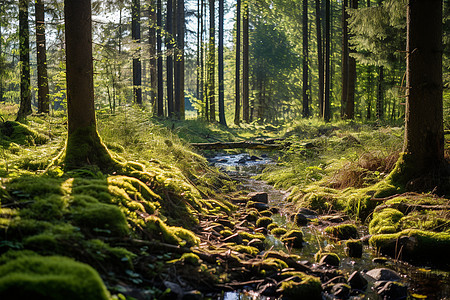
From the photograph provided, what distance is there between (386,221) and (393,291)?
216 centimetres

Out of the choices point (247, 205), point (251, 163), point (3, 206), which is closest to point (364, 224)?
point (247, 205)

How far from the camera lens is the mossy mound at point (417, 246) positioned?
4695mm

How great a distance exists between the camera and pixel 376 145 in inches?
352

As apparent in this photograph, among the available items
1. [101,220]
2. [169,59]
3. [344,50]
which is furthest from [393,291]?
[169,59]

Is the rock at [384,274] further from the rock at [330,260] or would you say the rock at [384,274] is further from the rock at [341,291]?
the rock at [341,291]

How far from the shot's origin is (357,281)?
4023mm

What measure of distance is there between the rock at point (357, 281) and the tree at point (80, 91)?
3.98 metres

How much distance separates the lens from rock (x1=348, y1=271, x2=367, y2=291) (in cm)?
400

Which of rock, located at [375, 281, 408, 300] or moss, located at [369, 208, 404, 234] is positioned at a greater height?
moss, located at [369, 208, 404, 234]

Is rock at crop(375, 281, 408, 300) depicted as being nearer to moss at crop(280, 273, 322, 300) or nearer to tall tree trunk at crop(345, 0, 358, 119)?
moss at crop(280, 273, 322, 300)

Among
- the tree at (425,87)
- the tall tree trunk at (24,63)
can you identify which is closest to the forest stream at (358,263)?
the tree at (425,87)

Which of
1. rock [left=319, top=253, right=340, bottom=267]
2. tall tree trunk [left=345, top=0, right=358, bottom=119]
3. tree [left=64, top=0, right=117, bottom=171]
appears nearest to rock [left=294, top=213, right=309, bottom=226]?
rock [left=319, top=253, right=340, bottom=267]

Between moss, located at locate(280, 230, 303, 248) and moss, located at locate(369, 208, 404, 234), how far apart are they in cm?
135

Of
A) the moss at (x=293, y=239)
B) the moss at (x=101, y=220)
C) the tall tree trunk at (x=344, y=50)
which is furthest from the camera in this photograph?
the tall tree trunk at (x=344, y=50)
